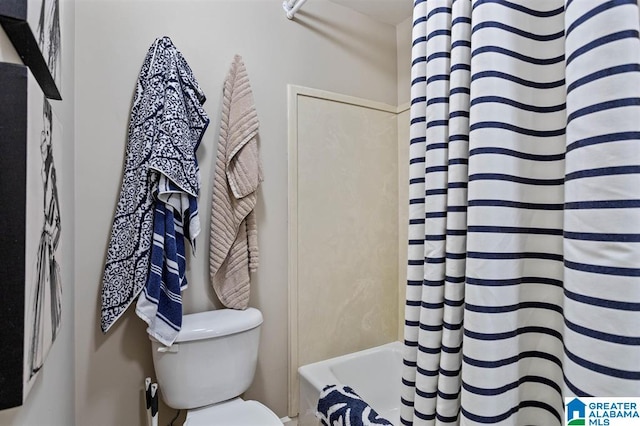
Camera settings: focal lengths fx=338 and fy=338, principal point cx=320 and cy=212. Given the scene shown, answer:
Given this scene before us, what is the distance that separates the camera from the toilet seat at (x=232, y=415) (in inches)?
49.5

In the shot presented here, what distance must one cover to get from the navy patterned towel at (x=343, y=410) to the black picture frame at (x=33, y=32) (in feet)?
4.30

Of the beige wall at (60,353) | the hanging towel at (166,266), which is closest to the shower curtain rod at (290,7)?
the beige wall at (60,353)

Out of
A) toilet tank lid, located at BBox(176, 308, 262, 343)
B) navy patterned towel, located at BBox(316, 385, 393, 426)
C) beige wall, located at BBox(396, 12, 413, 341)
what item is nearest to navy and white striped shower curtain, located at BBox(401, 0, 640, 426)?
navy patterned towel, located at BBox(316, 385, 393, 426)

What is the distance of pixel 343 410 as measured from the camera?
50.4 inches

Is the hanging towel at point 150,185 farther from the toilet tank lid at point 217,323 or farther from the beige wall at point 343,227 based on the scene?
the beige wall at point 343,227

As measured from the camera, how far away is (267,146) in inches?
66.1

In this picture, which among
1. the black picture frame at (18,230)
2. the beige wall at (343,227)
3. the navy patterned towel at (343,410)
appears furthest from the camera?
the beige wall at (343,227)

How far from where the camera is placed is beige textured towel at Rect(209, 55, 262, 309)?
1.46 m

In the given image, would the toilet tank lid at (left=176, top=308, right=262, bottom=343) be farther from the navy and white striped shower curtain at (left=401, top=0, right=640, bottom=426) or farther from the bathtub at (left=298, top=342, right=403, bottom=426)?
the navy and white striped shower curtain at (left=401, top=0, right=640, bottom=426)

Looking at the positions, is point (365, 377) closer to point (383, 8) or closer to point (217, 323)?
point (217, 323)

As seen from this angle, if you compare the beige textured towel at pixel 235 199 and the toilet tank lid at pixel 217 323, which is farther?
the beige textured towel at pixel 235 199

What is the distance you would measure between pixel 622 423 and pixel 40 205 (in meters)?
0.92

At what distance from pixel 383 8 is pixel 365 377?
2.06 meters

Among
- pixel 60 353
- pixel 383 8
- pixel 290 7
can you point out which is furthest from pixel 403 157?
pixel 60 353
